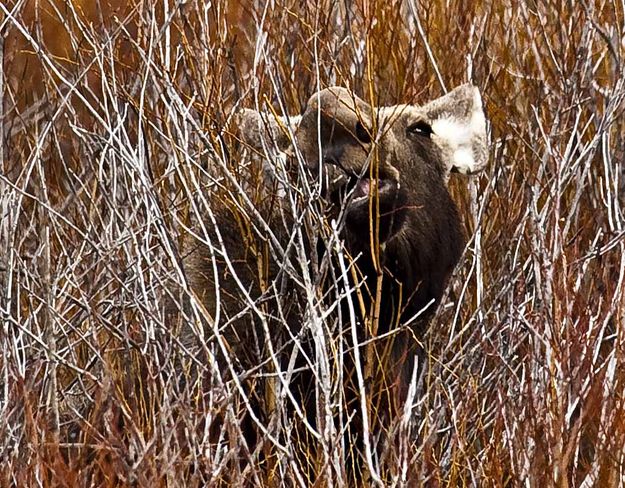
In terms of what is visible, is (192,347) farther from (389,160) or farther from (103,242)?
(389,160)

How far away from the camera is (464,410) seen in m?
4.47

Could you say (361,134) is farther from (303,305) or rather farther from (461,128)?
(461,128)

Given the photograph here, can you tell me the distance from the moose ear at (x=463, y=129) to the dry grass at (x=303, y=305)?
15 centimetres

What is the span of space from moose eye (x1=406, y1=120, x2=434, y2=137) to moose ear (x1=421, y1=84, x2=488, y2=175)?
3.1 inches

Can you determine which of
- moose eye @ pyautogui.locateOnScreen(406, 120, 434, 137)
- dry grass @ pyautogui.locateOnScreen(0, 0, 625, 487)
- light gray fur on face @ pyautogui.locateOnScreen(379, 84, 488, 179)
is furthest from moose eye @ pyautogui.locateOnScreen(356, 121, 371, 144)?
light gray fur on face @ pyautogui.locateOnScreen(379, 84, 488, 179)

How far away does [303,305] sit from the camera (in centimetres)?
499

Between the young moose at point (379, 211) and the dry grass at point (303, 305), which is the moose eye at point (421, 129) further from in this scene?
the dry grass at point (303, 305)

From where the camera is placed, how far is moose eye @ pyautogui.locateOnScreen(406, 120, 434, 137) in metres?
5.36

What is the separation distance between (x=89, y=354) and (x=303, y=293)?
1119 mm

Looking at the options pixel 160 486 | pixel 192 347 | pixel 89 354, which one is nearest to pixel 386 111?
pixel 192 347

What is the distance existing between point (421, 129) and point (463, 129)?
211mm

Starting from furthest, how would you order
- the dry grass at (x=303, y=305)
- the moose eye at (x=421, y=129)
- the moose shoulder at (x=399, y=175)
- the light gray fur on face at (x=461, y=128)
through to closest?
the light gray fur on face at (x=461, y=128)
the moose eye at (x=421, y=129)
the moose shoulder at (x=399, y=175)
the dry grass at (x=303, y=305)

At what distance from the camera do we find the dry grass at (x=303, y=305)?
4051 mm

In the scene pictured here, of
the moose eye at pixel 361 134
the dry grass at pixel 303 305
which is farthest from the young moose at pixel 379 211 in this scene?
the dry grass at pixel 303 305
